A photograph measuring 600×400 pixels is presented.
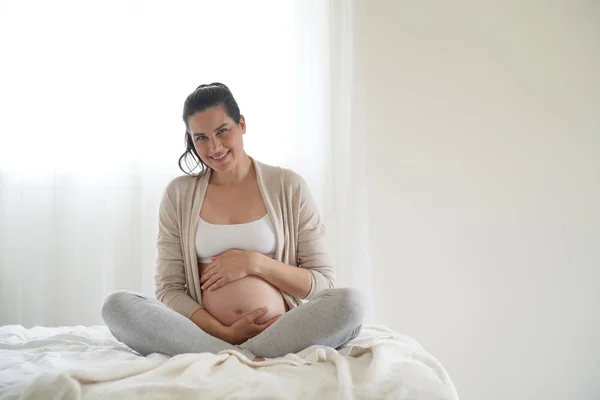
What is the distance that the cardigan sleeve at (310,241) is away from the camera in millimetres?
1890

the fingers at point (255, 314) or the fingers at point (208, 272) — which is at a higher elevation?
the fingers at point (208, 272)

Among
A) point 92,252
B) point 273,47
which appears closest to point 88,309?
point 92,252

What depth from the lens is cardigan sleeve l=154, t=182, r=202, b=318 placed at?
6.10ft

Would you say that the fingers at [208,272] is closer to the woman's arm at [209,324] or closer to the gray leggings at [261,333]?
the woman's arm at [209,324]

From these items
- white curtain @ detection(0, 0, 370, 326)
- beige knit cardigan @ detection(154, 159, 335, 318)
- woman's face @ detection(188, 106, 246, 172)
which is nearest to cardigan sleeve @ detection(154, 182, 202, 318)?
beige knit cardigan @ detection(154, 159, 335, 318)

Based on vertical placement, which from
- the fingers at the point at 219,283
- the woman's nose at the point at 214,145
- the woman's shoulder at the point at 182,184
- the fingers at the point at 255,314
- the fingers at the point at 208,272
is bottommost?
the fingers at the point at 255,314

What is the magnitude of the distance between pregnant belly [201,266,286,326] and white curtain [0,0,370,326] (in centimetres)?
94

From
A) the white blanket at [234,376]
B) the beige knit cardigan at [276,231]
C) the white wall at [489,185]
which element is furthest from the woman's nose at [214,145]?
the white wall at [489,185]

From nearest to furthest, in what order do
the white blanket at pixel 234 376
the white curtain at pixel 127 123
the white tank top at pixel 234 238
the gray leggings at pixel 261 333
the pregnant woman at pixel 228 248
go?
the white blanket at pixel 234 376 → the gray leggings at pixel 261 333 → the pregnant woman at pixel 228 248 → the white tank top at pixel 234 238 → the white curtain at pixel 127 123

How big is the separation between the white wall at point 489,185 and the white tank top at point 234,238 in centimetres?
101

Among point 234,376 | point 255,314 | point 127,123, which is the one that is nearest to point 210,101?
point 255,314

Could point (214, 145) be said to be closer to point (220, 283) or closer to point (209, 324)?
point (220, 283)

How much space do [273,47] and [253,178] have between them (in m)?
0.97

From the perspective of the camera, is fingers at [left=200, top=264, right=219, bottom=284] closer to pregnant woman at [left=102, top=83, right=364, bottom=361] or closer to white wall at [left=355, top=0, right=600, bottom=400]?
pregnant woman at [left=102, top=83, right=364, bottom=361]
